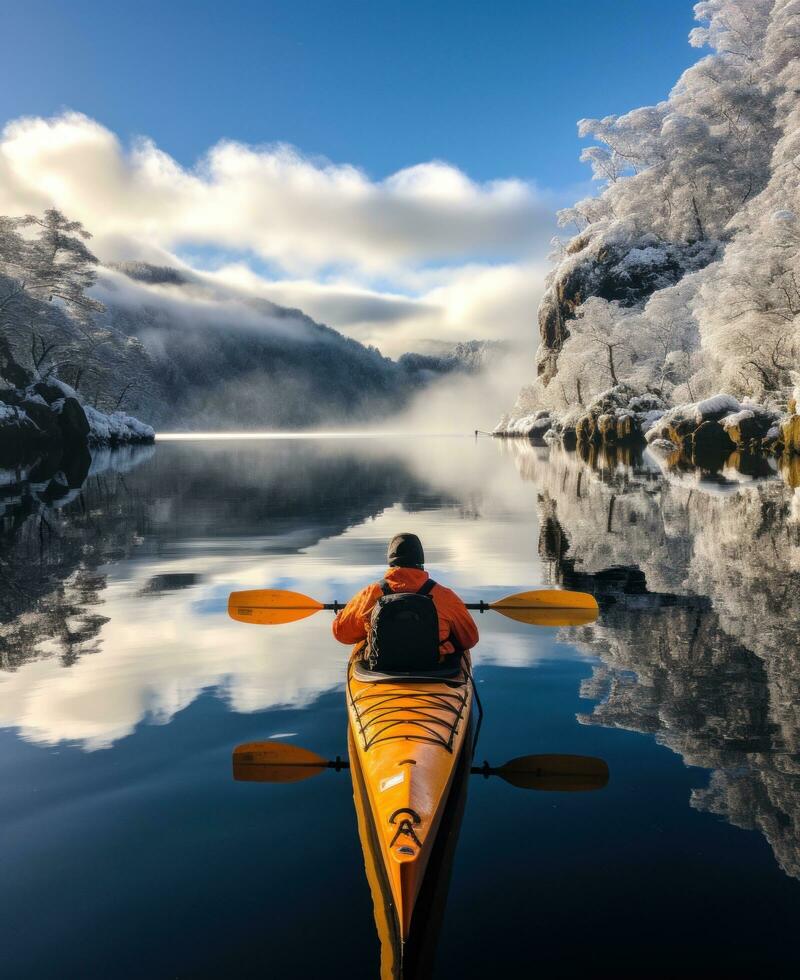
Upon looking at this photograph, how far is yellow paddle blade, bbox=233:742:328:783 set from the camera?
438 centimetres

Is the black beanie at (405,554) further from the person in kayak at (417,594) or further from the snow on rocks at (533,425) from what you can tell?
the snow on rocks at (533,425)

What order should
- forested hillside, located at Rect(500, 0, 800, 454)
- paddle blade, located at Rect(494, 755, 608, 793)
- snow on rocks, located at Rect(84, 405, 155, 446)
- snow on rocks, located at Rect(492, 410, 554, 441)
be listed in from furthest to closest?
snow on rocks, located at Rect(492, 410, 554, 441), snow on rocks, located at Rect(84, 405, 155, 446), forested hillside, located at Rect(500, 0, 800, 454), paddle blade, located at Rect(494, 755, 608, 793)

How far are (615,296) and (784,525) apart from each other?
51950 millimetres

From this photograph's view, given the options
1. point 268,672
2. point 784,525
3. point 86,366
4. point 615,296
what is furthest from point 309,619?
point 615,296

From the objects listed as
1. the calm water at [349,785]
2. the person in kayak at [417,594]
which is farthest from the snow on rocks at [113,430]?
the person in kayak at [417,594]

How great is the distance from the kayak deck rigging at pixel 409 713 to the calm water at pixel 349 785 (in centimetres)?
45

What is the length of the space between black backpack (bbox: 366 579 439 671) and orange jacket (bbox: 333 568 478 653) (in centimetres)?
11

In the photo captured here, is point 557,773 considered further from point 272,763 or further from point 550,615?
point 550,615

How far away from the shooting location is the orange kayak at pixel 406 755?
9.82ft

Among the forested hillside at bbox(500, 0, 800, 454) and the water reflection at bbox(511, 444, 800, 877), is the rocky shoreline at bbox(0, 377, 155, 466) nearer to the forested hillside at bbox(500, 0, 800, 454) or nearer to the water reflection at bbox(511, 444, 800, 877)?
the water reflection at bbox(511, 444, 800, 877)

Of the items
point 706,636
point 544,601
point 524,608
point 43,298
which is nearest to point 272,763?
point 524,608

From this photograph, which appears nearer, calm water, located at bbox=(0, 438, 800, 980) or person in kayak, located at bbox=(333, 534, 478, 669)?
calm water, located at bbox=(0, 438, 800, 980)

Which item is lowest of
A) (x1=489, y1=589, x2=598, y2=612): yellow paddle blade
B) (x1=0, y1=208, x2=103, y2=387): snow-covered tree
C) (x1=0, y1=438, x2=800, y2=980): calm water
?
(x1=0, y1=438, x2=800, y2=980): calm water

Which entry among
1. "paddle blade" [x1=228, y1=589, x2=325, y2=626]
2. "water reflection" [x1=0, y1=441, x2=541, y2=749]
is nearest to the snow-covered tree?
"water reflection" [x1=0, y1=441, x2=541, y2=749]
